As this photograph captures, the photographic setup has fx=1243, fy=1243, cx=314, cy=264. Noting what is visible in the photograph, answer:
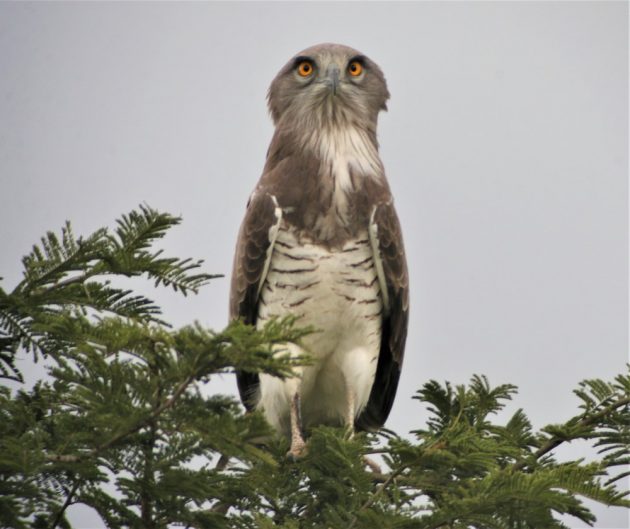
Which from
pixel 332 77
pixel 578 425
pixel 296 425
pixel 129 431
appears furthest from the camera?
pixel 332 77

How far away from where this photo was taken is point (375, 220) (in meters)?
8.39

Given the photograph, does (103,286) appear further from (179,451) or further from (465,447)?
(465,447)

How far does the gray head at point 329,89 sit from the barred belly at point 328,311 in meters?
1.29

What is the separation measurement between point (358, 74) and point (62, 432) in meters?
4.85

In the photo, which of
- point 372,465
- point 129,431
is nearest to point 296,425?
point 372,465

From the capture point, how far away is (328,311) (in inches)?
328

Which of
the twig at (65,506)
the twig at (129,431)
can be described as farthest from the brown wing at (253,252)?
the twig at (129,431)

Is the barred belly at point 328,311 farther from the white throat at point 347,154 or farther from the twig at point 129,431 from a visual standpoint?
the twig at point 129,431

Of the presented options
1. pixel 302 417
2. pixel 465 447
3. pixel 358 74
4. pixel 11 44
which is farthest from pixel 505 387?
pixel 11 44

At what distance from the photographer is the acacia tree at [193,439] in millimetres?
5008

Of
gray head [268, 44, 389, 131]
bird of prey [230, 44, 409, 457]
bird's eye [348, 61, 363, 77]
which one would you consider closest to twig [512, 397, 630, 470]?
bird of prey [230, 44, 409, 457]

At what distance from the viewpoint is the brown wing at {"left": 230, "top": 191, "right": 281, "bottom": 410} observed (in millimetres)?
→ 8336

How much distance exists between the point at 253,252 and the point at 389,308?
104 centimetres

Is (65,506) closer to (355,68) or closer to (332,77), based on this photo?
(332,77)
